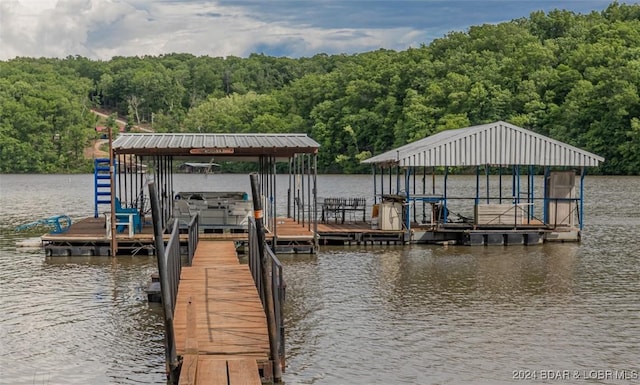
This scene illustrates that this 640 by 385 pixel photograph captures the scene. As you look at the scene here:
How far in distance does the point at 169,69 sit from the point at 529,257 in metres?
129

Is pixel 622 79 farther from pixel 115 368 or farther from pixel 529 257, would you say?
pixel 115 368

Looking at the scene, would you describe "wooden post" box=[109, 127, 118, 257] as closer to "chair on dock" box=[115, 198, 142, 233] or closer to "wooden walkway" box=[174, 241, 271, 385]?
"chair on dock" box=[115, 198, 142, 233]

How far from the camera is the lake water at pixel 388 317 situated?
469 inches

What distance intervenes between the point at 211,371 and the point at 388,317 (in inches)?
234

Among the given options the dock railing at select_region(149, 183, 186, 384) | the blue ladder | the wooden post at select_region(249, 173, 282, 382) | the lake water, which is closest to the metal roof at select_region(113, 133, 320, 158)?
the blue ladder

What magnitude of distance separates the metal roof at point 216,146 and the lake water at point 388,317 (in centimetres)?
309

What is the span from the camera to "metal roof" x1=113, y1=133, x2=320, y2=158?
2334 cm

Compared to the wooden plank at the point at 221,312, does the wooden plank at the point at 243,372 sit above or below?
below

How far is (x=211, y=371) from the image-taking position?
9852 millimetres

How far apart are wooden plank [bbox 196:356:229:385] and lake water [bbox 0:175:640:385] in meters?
1.38

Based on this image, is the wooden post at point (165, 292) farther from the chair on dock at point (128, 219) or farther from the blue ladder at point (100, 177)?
the blue ladder at point (100, 177)

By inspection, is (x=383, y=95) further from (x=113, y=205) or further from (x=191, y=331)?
(x=191, y=331)

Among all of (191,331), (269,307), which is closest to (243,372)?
(269,307)

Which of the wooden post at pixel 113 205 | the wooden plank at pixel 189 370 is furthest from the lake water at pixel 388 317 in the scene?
the wooden plank at pixel 189 370
